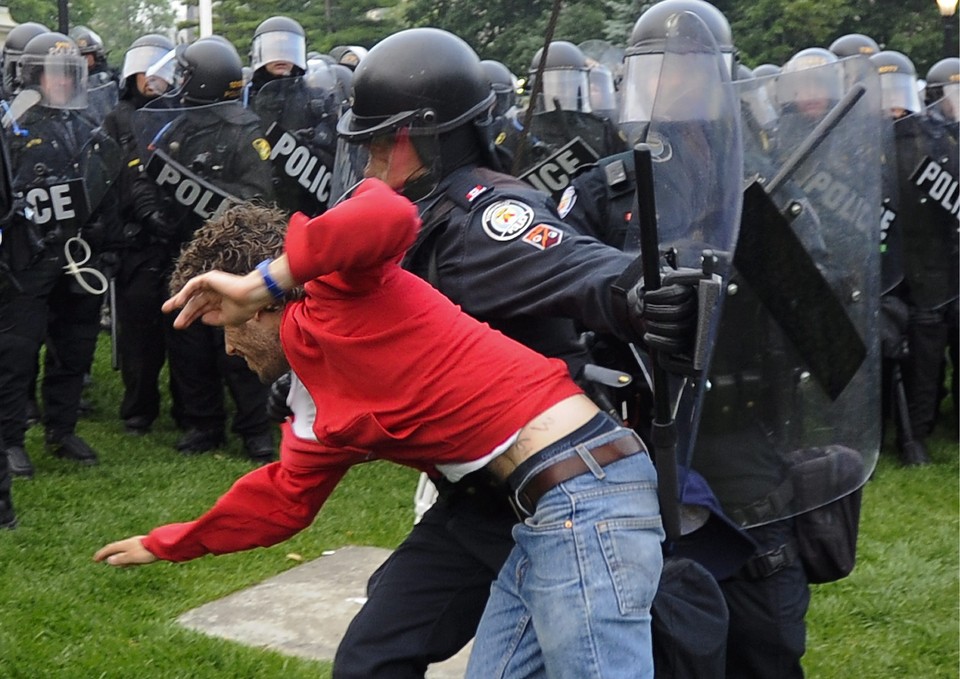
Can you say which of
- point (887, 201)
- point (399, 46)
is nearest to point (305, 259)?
point (399, 46)

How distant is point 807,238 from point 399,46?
101 cm

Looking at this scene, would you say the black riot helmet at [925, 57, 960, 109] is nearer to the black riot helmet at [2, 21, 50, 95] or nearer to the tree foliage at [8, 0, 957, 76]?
the black riot helmet at [2, 21, 50, 95]

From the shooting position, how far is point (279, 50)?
8.73m

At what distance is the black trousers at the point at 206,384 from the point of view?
24.4ft

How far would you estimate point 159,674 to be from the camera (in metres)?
4.24

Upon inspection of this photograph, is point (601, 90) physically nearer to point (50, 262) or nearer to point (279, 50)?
point (279, 50)

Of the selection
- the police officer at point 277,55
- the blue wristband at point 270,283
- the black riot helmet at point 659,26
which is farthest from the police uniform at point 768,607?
the police officer at point 277,55

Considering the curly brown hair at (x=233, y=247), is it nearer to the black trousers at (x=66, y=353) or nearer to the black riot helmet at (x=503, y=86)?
the black trousers at (x=66, y=353)

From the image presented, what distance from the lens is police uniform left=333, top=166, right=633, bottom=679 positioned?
2.74 m

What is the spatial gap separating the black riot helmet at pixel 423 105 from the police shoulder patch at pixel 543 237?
0.34 meters

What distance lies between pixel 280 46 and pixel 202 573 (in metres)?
4.46

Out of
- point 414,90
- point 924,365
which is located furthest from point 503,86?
point 414,90

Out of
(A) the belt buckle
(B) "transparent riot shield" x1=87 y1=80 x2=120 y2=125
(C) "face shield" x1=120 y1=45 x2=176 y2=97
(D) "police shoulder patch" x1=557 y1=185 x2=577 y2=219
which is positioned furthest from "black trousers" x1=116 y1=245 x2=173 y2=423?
(A) the belt buckle

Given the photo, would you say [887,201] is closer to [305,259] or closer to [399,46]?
[399,46]
